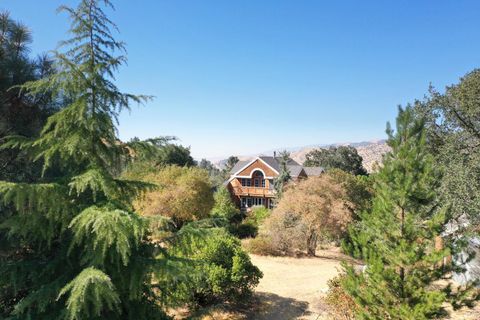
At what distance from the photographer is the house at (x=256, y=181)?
1688 inches

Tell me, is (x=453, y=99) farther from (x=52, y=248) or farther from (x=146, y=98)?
(x=52, y=248)

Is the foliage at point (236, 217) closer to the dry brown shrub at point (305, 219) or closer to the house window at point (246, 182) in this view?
the dry brown shrub at point (305, 219)

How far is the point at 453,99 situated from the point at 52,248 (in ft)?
69.6

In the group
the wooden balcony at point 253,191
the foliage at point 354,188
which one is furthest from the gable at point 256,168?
the foliage at point 354,188

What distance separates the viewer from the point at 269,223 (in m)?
25.1

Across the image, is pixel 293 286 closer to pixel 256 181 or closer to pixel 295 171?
pixel 256 181

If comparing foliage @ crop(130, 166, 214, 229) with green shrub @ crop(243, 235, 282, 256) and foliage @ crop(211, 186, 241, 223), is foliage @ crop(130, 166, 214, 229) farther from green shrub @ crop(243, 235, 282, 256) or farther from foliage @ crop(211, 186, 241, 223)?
green shrub @ crop(243, 235, 282, 256)

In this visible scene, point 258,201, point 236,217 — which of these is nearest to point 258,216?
point 236,217

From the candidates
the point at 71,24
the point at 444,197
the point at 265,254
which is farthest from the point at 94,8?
the point at 265,254

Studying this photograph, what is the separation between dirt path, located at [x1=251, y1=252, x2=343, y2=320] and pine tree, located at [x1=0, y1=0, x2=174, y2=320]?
7.99 metres

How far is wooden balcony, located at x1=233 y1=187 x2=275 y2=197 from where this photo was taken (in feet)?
140

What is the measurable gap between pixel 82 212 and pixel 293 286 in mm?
14784

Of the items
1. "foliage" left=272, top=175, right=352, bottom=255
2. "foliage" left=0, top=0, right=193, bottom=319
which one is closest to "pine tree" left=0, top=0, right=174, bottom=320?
"foliage" left=0, top=0, right=193, bottom=319

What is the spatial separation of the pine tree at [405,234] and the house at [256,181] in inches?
1294
